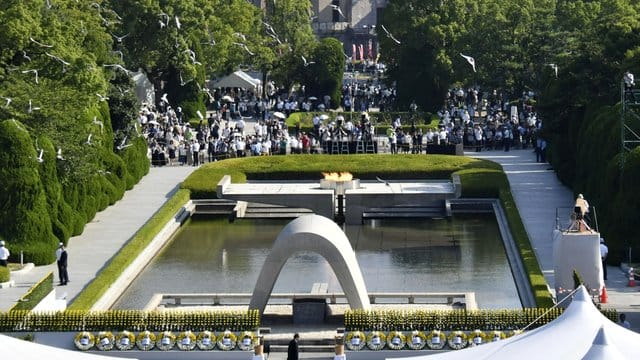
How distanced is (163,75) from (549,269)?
48.2 metres

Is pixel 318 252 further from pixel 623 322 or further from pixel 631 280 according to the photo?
pixel 631 280

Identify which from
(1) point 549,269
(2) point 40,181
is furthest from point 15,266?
(1) point 549,269

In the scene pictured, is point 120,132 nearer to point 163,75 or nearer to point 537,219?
point 537,219

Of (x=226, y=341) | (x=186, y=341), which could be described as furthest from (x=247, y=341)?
(x=186, y=341)

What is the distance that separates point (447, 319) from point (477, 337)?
992mm

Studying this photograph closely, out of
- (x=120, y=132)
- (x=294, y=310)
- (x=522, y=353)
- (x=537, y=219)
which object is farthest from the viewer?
(x=120, y=132)

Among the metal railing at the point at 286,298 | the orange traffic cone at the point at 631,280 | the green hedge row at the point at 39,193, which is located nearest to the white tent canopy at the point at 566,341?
the metal railing at the point at 286,298

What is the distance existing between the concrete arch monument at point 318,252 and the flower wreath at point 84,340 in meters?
4.49

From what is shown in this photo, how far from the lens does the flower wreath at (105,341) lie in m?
45.6

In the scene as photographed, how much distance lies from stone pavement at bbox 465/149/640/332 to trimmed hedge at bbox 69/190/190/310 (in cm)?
1260

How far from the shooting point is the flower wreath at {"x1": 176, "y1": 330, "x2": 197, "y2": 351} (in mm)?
45406

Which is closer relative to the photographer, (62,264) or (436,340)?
(436,340)

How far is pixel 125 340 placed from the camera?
45562 mm

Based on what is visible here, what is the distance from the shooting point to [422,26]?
320 feet
